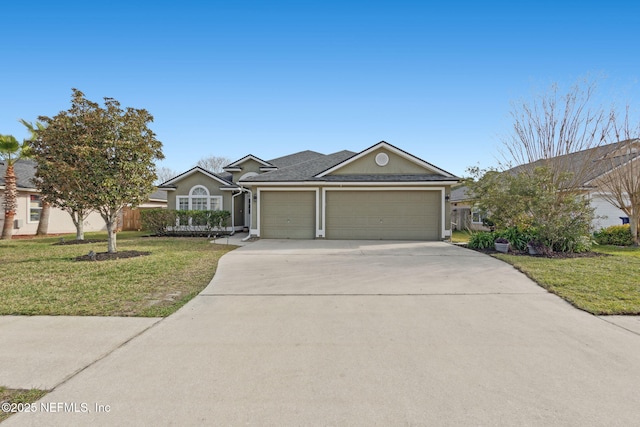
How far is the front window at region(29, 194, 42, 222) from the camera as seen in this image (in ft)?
54.1

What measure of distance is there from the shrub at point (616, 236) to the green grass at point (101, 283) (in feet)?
54.7

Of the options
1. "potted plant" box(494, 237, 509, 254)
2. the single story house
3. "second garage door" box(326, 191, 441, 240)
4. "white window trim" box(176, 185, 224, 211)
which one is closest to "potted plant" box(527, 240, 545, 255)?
"potted plant" box(494, 237, 509, 254)

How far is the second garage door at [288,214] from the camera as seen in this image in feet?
46.3

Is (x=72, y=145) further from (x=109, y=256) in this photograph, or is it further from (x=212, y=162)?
(x=212, y=162)

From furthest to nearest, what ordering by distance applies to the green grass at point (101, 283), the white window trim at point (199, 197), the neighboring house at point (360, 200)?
the white window trim at point (199, 197) → the neighboring house at point (360, 200) → the green grass at point (101, 283)

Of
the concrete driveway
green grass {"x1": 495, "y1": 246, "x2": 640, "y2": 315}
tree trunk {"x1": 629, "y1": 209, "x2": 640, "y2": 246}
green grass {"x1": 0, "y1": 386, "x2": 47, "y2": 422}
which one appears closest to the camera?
the concrete driveway

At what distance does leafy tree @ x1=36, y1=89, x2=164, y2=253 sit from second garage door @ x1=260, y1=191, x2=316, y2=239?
19.7 ft

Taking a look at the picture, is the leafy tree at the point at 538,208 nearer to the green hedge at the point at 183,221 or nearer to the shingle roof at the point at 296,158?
the shingle roof at the point at 296,158

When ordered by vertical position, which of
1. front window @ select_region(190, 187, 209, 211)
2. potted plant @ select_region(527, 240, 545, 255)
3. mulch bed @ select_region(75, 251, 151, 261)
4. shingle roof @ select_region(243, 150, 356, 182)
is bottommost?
mulch bed @ select_region(75, 251, 151, 261)

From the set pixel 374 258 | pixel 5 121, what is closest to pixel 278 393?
pixel 374 258

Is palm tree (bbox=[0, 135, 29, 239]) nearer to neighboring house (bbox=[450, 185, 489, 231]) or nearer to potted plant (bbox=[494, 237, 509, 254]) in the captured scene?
potted plant (bbox=[494, 237, 509, 254])

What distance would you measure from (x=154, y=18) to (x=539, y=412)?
15004mm

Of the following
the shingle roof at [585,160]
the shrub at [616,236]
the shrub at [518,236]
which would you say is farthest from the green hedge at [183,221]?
the shrub at [616,236]

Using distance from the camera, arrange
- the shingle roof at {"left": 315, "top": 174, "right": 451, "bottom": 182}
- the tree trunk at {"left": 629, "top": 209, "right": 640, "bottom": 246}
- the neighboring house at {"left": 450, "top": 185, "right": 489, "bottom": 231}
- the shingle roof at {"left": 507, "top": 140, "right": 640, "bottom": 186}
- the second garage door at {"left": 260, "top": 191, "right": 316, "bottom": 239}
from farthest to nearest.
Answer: the neighboring house at {"left": 450, "top": 185, "right": 489, "bottom": 231} → the second garage door at {"left": 260, "top": 191, "right": 316, "bottom": 239} → the shingle roof at {"left": 315, "top": 174, "right": 451, "bottom": 182} → the shingle roof at {"left": 507, "top": 140, "right": 640, "bottom": 186} → the tree trunk at {"left": 629, "top": 209, "right": 640, "bottom": 246}
